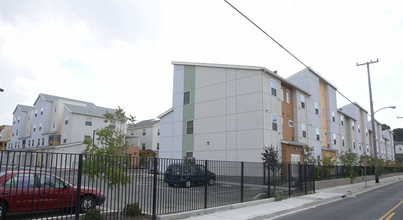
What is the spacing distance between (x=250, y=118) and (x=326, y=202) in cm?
1122

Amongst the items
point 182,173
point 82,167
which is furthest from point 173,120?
point 82,167

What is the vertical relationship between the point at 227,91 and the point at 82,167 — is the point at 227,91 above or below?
above

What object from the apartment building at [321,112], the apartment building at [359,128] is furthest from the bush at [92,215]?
the apartment building at [359,128]

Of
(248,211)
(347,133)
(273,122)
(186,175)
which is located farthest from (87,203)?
(347,133)

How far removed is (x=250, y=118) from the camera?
2609cm

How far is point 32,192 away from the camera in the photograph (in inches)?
281

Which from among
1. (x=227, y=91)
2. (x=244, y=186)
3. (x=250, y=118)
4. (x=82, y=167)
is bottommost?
(x=244, y=186)

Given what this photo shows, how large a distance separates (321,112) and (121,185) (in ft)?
115

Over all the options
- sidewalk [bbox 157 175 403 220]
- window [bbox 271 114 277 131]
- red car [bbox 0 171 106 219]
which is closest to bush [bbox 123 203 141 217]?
sidewalk [bbox 157 175 403 220]

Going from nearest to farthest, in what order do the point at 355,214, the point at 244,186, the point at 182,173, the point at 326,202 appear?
the point at 182,173 → the point at 355,214 → the point at 244,186 → the point at 326,202

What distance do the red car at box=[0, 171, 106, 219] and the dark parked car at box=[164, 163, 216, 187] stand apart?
12.4 feet

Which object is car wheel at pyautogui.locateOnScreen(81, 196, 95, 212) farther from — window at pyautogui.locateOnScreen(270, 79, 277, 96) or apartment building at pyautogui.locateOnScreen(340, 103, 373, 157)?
apartment building at pyautogui.locateOnScreen(340, 103, 373, 157)

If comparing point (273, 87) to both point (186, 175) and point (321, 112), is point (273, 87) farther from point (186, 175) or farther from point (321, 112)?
point (186, 175)

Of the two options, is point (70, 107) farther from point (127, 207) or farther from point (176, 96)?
point (127, 207)
